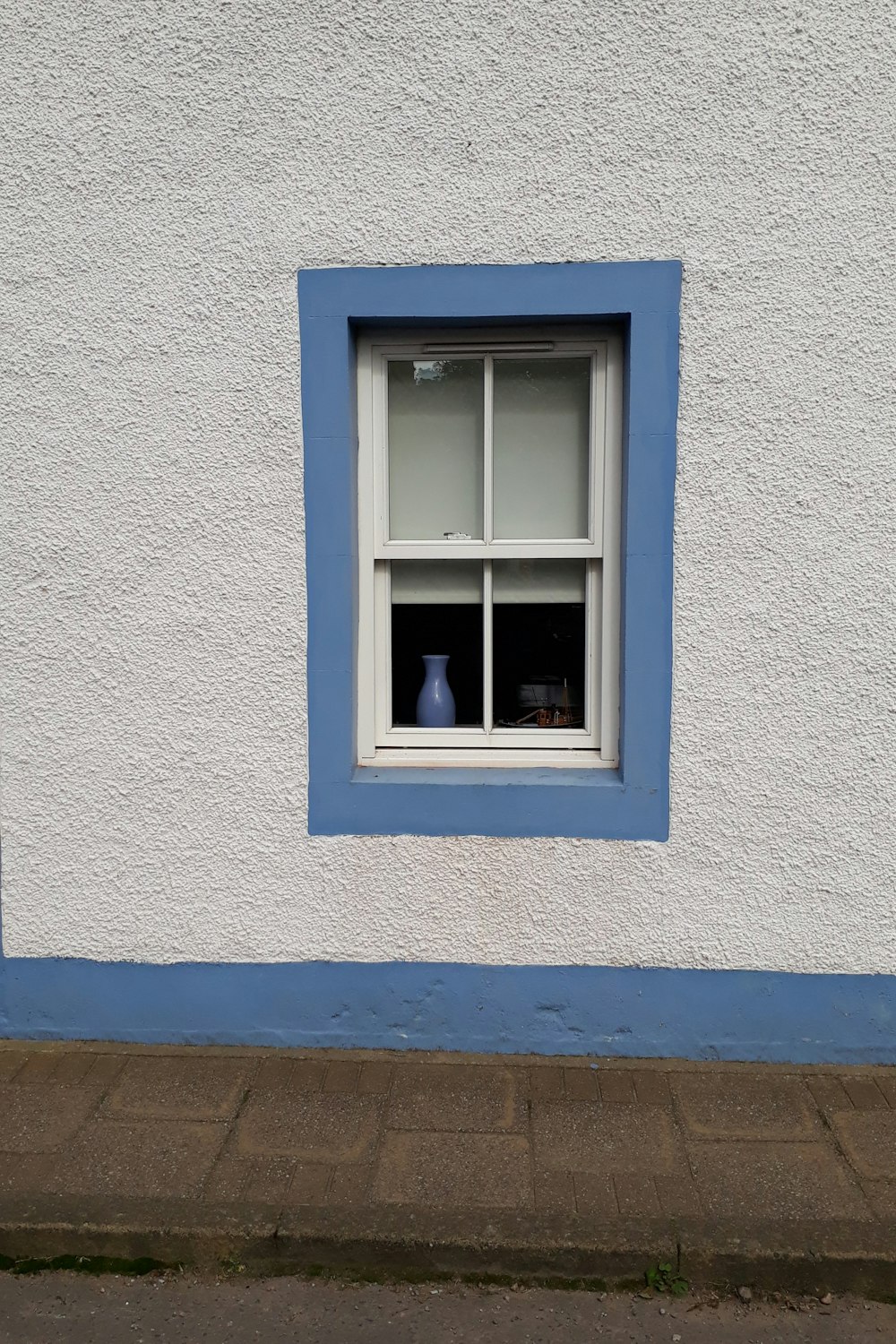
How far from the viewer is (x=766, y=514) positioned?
332cm

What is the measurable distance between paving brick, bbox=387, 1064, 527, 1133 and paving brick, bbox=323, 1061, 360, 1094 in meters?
0.14

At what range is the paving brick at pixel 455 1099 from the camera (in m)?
3.15

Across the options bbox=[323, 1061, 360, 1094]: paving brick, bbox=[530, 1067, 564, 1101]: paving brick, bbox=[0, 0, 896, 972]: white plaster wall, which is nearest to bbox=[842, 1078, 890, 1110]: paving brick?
bbox=[0, 0, 896, 972]: white plaster wall

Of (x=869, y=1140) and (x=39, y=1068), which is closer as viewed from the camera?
(x=869, y=1140)

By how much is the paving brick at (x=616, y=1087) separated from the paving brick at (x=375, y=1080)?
738mm

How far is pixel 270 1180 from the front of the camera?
9.42ft

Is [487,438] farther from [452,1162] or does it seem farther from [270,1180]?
[270,1180]

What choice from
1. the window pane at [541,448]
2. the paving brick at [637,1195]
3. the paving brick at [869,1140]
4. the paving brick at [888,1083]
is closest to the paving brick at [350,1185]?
the paving brick at [637,1195]

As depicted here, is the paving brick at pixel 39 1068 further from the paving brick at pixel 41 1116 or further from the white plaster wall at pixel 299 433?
the white plaster wall at pixel 299 433

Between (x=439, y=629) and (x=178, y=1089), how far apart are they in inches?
74.0

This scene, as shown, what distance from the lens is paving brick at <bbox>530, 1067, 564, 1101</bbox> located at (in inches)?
130

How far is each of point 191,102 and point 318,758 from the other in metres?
2.29

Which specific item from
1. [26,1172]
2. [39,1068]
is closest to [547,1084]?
[26,1172]

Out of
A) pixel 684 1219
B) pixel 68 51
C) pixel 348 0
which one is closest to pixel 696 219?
pixel 348 0
